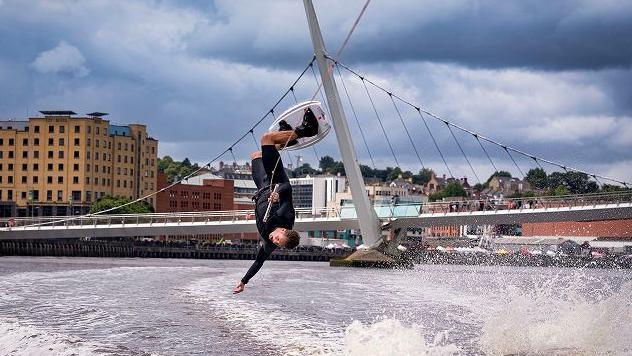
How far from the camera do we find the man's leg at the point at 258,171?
10.2 metres

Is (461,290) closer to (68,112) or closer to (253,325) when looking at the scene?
(253,325)

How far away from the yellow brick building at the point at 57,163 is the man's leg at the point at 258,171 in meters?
111

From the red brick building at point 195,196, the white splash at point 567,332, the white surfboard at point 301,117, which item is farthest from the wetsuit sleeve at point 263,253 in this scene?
the red brick building at point 195,196

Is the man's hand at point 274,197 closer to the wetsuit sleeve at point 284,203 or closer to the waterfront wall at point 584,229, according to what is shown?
the wetsuit sleeve at point 284,203

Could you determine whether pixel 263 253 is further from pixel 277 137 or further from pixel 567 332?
pixel 567 332

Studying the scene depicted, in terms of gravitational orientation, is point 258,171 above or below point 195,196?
below

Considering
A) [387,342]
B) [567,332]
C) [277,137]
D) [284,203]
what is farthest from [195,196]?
[284,203]

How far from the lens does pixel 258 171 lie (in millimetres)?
10414

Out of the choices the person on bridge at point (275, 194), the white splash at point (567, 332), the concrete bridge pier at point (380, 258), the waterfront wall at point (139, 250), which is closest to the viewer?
the person on bridge at point (275, 194)

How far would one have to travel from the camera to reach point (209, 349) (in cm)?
1263

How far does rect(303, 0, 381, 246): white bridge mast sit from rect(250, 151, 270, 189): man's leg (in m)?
47.7

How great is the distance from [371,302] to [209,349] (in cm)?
1126

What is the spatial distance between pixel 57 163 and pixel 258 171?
11317cm

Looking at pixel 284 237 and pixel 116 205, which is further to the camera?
pixel 116 205
